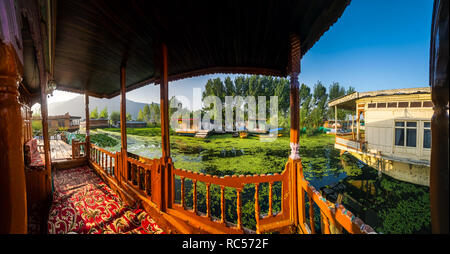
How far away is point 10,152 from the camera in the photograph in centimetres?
70

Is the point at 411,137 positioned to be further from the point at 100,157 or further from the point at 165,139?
the point at 100,157

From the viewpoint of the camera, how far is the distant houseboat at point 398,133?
22.0 feet

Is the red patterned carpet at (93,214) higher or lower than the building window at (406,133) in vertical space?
lower

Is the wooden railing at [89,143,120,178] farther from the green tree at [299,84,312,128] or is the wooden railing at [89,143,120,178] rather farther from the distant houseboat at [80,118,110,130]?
the distant houseboat at [80,118,110,130]

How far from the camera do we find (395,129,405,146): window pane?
7.20 m

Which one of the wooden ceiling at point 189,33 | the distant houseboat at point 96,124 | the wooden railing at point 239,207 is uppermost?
the wooden ceiling at point 189,33

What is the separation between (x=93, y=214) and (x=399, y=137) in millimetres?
11880

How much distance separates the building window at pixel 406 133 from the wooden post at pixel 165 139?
10.5m

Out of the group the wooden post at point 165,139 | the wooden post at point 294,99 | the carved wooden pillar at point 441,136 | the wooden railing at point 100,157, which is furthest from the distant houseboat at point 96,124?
the carved wooden pillar at point 441,136

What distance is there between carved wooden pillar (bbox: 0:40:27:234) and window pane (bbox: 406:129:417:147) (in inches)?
454

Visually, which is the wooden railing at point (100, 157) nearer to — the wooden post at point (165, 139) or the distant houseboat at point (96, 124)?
the wooden post at point (165, 139)

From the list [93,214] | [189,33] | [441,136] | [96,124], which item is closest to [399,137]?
[441,136]

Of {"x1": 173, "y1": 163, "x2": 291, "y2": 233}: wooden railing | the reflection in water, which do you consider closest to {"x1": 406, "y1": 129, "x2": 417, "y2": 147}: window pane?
the reflection in water
